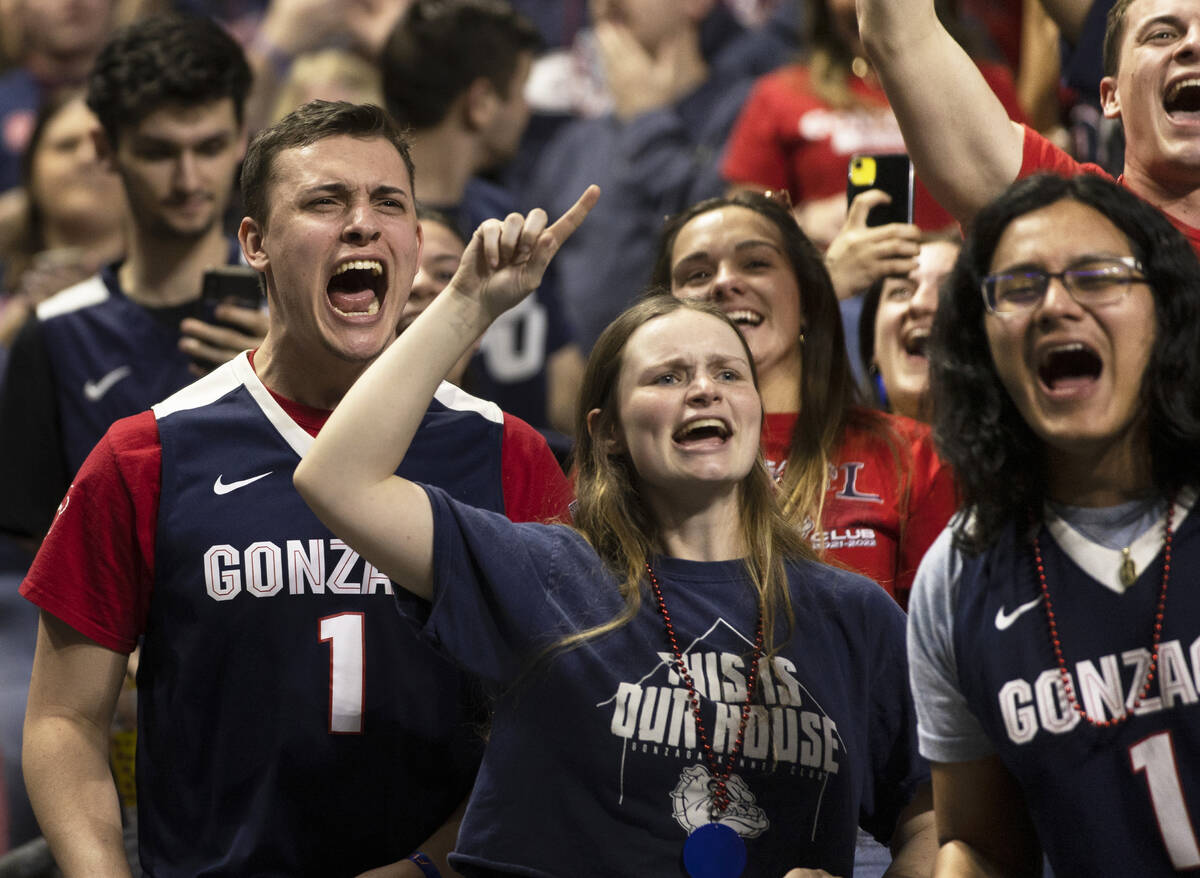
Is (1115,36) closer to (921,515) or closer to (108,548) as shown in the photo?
(921,515)

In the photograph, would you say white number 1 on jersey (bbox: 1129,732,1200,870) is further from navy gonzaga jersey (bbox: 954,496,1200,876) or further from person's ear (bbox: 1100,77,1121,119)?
person's ear (bbox: 1100,77,1121,119)

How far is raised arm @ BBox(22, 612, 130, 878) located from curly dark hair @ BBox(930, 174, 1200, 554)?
1.36 meters

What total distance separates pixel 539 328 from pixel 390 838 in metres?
2.63

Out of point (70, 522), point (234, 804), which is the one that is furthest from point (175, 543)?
point (234, 804)

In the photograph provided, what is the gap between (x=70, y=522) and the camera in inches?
103

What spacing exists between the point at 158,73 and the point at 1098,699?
2746 mm

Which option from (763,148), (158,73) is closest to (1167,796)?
(158,73)

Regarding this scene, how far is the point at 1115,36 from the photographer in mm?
2857

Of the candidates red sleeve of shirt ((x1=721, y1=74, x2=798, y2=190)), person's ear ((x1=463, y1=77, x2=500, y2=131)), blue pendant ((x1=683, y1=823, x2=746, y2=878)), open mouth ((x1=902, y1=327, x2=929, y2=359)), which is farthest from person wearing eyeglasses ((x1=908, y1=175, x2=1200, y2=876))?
person's ear ((x1=463, y1=77, x2=500, y2=131))

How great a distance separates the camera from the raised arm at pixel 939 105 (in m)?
2.42

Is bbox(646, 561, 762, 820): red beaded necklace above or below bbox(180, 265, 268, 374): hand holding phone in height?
below

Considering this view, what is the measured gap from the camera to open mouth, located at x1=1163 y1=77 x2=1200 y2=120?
268 cm

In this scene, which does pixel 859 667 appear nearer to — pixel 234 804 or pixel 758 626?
pixel 758 626

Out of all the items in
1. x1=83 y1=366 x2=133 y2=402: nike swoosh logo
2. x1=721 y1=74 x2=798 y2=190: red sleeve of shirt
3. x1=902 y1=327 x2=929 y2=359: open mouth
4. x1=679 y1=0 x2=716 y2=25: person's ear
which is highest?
x1=679 y1=0 x2=716 y2=25: person's ear
